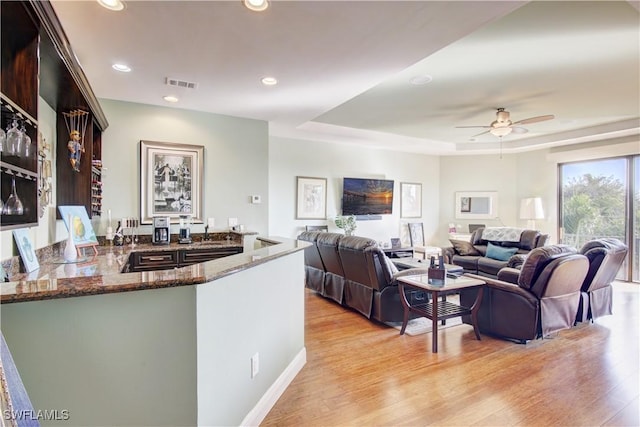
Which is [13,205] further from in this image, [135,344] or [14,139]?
[135,344]

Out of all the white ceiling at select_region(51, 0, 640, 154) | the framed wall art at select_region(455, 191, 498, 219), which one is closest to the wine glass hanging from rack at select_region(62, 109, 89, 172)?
the white ceiling at select_region(51, 0, 640, 154)

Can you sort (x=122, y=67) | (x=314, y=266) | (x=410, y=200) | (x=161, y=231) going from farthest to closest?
(x=410, y=200), (x=314, y=266), (x=161, y=231), (x=122, y=67)

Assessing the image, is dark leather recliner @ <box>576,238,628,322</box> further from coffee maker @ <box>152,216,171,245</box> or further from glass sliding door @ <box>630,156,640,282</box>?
coffee maker @ <box>152,216,171,245</box>

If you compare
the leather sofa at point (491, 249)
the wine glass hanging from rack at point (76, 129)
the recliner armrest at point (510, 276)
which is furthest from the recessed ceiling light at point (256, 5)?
the leather sofa at point (491, 249)

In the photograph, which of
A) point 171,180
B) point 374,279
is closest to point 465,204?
point 374,279

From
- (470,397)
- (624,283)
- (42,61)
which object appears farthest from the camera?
(624,283)

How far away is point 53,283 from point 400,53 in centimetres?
265

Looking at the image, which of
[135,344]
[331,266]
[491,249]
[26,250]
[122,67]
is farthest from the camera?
[491,249]

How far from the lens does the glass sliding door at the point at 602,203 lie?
591 centimetres

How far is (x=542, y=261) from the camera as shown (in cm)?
314

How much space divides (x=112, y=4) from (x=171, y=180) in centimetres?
241

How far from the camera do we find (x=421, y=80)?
3732 millimetres

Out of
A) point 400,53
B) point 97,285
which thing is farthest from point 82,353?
point 400,53

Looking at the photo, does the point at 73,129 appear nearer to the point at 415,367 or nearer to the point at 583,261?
the point at 415,367
